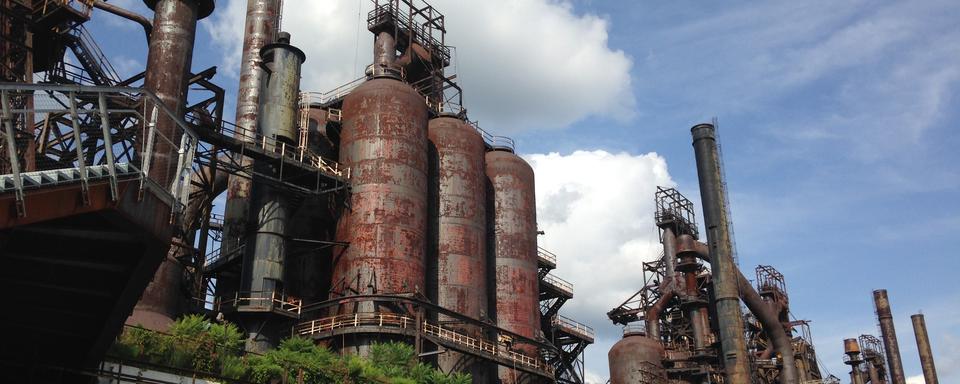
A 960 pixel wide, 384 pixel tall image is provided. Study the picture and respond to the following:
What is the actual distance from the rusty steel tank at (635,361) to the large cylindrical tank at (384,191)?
20.8m

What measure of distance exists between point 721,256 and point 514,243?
12.9m

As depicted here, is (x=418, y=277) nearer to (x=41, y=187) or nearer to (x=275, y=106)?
(x=275, y=106)

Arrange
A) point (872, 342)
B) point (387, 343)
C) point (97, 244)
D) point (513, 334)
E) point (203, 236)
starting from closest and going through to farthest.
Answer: point (97, 244), point (387, 343), point (203, 236), point (513, 334), point (872, 342)

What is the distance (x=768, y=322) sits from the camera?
60938 millimetres

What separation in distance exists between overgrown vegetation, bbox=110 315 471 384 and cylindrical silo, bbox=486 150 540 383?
13.9m

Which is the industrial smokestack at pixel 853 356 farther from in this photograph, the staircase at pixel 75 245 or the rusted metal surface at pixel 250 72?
the staircase at pixel 75 245

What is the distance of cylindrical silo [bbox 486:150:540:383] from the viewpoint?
151ft

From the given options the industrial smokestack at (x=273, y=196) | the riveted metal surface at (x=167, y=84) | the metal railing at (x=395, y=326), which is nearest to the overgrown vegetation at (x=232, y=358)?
the metal railing at (x=395, y=326)

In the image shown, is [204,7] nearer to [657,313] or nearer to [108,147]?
[108,147]

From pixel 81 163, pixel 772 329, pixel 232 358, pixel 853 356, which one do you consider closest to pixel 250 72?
pixel 232 358

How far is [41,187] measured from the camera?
46.7ft

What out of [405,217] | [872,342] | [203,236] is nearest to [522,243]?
[405,217]

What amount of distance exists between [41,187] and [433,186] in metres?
31.2

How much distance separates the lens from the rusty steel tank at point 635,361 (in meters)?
55.5
